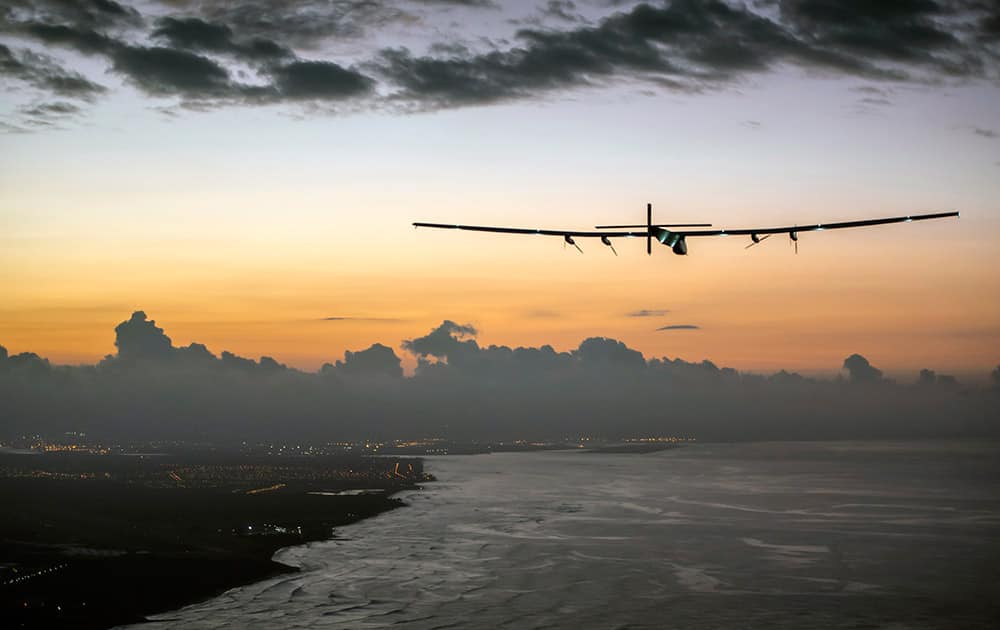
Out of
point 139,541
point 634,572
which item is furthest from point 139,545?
point 634,572

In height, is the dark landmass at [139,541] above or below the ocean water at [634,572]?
above

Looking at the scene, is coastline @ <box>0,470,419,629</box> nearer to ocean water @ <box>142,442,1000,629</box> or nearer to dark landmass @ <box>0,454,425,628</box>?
dark landmass @ <box>0,454,425,628</box>

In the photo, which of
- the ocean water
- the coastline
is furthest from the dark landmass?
the ocean water

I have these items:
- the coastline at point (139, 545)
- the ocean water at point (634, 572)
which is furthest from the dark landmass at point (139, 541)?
the ocean water at point (634, 572)

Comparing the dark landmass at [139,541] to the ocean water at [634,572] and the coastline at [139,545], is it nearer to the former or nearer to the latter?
the coastline at [139,545]

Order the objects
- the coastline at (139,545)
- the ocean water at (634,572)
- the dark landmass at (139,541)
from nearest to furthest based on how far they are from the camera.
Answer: the coastline at (139,545) < the dark landmass at (139,541) < the ocean water at (634,572)

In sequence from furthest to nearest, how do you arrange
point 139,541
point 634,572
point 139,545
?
1. point 139,541
2. point 139,545
3. point 634,572

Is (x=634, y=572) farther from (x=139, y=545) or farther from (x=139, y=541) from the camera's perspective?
(x=139, y=541)

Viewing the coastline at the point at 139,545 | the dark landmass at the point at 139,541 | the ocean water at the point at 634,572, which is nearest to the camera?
the coastline at the point at 139,545

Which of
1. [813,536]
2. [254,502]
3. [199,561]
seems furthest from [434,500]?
[199,561]
